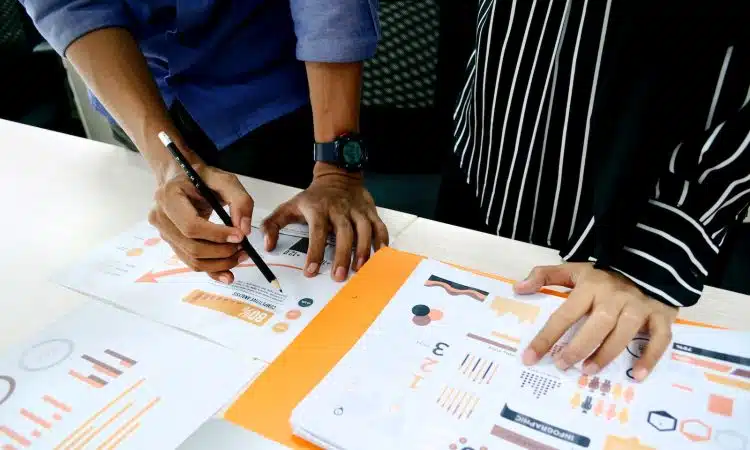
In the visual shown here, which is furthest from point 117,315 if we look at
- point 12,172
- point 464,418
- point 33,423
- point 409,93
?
point 409,93

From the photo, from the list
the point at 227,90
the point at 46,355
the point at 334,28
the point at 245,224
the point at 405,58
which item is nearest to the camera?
the point at 46,355

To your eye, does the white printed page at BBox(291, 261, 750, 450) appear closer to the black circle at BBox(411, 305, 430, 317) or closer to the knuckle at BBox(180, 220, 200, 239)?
the black circle at BBox(411, 305, 430, 317)

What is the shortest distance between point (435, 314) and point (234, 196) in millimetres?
281

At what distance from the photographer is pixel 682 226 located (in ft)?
1.71

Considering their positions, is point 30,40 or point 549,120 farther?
point 30,40

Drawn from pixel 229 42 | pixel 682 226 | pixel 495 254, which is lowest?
pixel 495 254

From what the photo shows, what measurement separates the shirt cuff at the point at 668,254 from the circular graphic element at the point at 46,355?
1.85ft

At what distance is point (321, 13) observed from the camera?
727mm

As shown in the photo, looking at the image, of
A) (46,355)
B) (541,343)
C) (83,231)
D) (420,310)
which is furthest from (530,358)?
(83,231)

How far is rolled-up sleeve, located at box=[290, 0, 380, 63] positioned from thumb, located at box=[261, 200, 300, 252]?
8.5 inches

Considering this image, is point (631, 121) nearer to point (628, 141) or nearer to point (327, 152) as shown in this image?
point (628, 141)

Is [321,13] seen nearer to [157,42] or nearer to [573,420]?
[157,42]

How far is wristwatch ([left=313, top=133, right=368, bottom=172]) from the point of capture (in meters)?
0.79

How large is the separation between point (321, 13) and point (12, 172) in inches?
24.0
